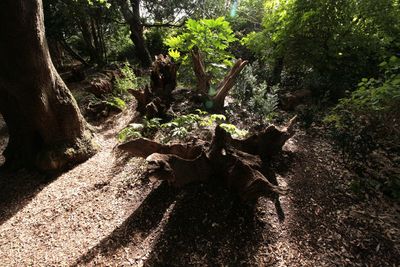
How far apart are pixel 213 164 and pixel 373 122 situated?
2.46 m

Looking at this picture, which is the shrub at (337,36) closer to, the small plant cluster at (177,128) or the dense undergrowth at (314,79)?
the dense undergrowth at (314,79)

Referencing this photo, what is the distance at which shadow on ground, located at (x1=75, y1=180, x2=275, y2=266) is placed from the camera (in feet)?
7.08

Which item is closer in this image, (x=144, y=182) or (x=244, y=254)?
(x=244, y=254)

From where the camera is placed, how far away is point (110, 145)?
418 centimetres

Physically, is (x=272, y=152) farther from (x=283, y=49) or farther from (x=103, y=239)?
(x=283, y=49)

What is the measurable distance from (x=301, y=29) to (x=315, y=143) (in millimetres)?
3012

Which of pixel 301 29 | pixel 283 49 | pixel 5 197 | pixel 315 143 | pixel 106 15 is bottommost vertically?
pixel 5 197

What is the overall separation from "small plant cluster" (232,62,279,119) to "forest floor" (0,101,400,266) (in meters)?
1.38

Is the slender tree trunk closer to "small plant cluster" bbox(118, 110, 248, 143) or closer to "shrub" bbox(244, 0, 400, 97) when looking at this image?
"shrub" bbox(244, 0, 400, 97)

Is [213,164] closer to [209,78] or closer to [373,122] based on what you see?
[373,122]

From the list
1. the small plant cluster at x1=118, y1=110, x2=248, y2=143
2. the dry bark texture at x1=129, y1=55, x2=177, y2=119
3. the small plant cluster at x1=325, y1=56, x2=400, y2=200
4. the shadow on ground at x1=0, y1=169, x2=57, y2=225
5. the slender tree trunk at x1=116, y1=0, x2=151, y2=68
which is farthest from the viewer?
the slender tree trunk at x1=116, y1=0, x2=151, y2=68

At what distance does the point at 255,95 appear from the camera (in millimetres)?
4727

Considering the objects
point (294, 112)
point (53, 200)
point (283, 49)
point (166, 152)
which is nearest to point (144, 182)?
point (166, 152)

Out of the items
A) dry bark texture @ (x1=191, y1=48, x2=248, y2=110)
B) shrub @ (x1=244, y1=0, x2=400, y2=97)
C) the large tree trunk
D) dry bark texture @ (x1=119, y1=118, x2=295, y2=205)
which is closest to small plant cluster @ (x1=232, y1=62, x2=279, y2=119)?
dry bark texture @ (x1=191, y1=48, x2=248, y2=110)
